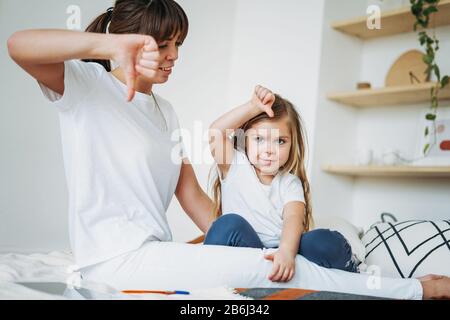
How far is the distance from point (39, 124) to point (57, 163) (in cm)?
9

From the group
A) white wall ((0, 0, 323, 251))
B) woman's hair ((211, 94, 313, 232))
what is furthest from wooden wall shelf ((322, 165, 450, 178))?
woman's hair ((211, 94, 313, 232))

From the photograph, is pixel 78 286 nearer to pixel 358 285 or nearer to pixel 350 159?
pixel 358 285

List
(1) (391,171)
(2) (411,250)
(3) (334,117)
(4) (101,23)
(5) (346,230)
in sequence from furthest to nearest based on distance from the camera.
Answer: (3) (334,117) → (1) (391,171) → (5) (346,230) → (2) (411,250) → (4) (101,23)

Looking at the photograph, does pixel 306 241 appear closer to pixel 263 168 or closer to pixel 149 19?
pixel 263 168

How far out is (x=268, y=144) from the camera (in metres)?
1.16

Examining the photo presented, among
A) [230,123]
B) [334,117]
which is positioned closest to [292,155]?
[230,123]

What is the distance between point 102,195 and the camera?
90 centimetres

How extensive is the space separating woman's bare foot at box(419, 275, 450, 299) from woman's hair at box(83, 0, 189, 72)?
0.67 m

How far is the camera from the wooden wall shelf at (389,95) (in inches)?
70.9

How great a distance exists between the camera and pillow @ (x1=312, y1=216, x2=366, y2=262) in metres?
1.30

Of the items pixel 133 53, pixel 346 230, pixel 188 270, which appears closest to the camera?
pixel 133 53

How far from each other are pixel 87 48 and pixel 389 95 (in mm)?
1387

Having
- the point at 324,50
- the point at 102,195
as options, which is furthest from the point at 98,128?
the point at 324,50

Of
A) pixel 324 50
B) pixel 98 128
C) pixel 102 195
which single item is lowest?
pixel 102 195
